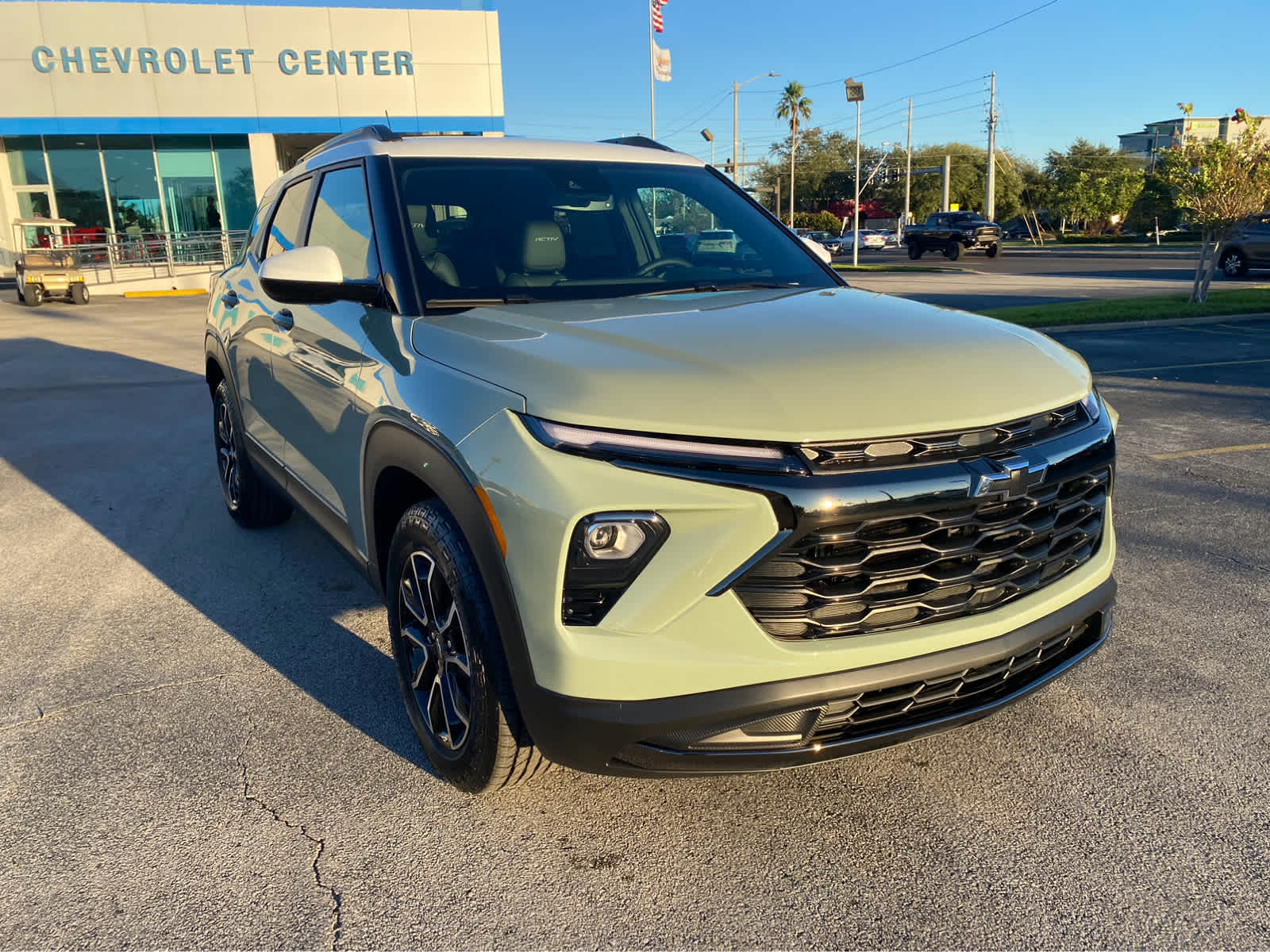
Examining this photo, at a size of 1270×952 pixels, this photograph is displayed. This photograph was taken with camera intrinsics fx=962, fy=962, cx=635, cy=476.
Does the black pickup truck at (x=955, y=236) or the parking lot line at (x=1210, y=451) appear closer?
the parking lot line at (x=1210, y=451)

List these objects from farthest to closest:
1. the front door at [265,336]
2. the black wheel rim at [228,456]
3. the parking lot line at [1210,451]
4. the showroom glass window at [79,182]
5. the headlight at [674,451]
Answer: the showroom glass window at [79,182] < the parking lot line at [1210,451] < the black wheel rim at [228,456] < the front door at [265,336] < the headlight at [674,451]

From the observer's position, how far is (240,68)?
2936 cm

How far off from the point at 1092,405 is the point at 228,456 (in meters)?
4.46

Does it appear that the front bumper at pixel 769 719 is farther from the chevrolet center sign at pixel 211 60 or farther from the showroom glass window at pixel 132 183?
the showroom glass window at pixel 132 183

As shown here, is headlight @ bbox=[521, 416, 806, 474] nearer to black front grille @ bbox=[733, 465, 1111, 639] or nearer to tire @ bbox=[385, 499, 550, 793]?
black front grille @ bbox=[733, 465, 1111, 639]

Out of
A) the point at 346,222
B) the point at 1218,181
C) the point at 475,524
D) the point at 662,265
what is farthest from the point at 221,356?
the point at 1218,181

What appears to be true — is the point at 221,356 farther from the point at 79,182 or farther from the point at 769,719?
the point at 79,182

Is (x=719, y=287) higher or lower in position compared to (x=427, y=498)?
higher

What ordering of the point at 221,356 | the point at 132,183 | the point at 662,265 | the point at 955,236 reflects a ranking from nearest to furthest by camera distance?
1. the point at 662,265
2. the point at 221,356
3. the point at 132,183
4. the point at 955,236

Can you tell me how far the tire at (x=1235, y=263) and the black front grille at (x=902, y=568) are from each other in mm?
25994

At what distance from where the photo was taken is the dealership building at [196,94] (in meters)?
28.5

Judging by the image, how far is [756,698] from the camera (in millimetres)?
2098

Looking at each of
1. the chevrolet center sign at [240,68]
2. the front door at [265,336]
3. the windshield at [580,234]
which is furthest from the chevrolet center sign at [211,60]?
the windshield at [580,234]

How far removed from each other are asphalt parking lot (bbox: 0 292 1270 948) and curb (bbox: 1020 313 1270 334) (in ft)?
31.5
